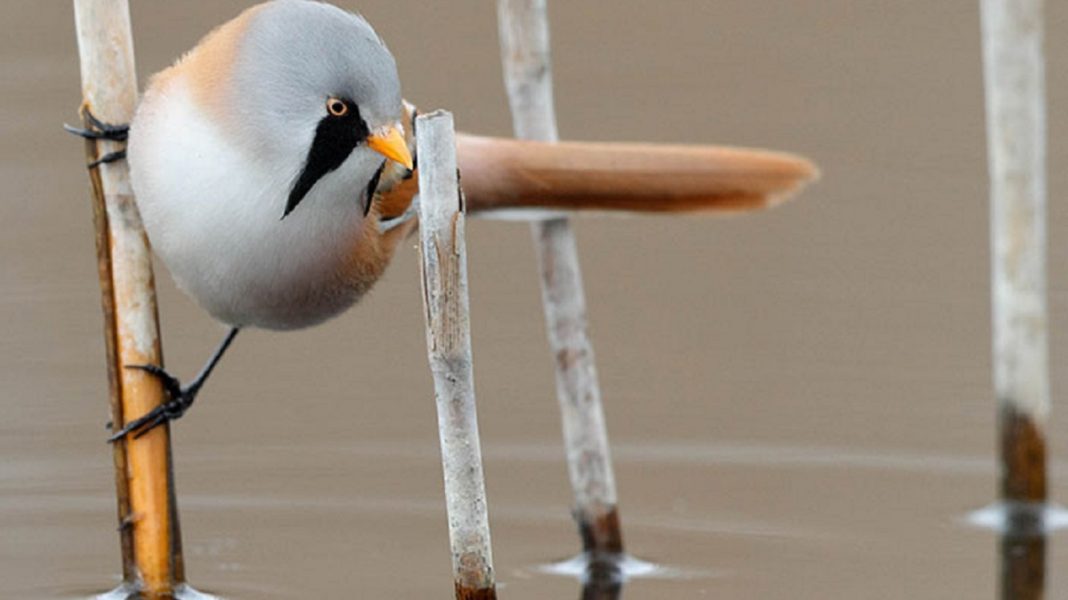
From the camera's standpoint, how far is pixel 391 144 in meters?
3.00

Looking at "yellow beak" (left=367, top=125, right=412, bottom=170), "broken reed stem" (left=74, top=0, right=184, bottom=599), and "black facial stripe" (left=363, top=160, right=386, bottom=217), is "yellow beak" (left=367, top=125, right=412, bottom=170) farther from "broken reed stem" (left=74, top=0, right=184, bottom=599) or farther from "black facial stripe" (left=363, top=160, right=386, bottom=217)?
"broken reed stem" (left=74, top=0, right=184, bottom=599)

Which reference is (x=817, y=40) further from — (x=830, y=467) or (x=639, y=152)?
(x=639, y=152)

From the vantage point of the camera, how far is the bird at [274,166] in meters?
3.02

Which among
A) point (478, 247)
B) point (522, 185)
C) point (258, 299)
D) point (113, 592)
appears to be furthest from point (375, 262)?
point (478, 247)

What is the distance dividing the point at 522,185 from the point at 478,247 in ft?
6.16

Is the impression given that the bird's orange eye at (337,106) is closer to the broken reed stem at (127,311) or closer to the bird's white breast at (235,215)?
the bird's white breast at (235,215)

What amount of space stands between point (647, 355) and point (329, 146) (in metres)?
2.41

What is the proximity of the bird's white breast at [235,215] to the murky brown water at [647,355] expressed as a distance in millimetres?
904

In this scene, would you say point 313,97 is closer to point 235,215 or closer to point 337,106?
point 337,106

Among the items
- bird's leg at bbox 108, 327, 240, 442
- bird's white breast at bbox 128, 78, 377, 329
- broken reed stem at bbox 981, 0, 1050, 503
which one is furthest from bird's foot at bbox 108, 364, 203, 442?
broken reed stem at bbox 981, 0, 1050, 503

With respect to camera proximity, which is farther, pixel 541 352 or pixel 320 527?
pixel 541 352

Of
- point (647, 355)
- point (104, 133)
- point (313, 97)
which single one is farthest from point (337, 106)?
point (647, 355)

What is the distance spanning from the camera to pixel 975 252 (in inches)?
226

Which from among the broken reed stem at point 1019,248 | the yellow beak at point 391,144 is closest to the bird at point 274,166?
the yellow beak at point 391,144
